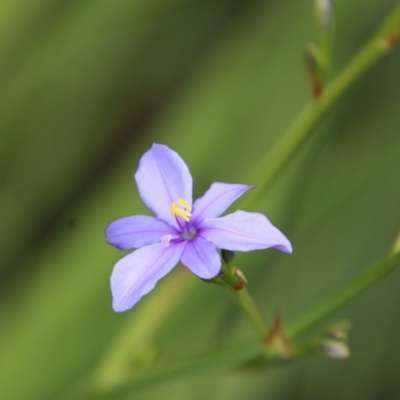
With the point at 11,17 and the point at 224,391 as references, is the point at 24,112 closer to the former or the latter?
the point at 11,17

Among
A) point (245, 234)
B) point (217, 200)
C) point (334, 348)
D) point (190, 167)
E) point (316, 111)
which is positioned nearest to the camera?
point (245, 234)

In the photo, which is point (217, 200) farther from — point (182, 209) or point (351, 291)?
point (351, 291)

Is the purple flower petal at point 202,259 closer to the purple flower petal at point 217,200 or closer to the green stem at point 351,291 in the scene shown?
the purple flower petal at point 217,200

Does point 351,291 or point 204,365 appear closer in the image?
point 351,291

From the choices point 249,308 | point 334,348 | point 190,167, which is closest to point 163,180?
point 249,308

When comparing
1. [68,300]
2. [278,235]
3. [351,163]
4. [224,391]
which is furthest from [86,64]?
[278,235]

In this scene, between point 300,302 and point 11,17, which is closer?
point 300,302

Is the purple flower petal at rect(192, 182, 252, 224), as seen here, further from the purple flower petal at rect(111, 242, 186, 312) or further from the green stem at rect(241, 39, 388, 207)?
the green stem at rect(241, 39, 388, 207)
